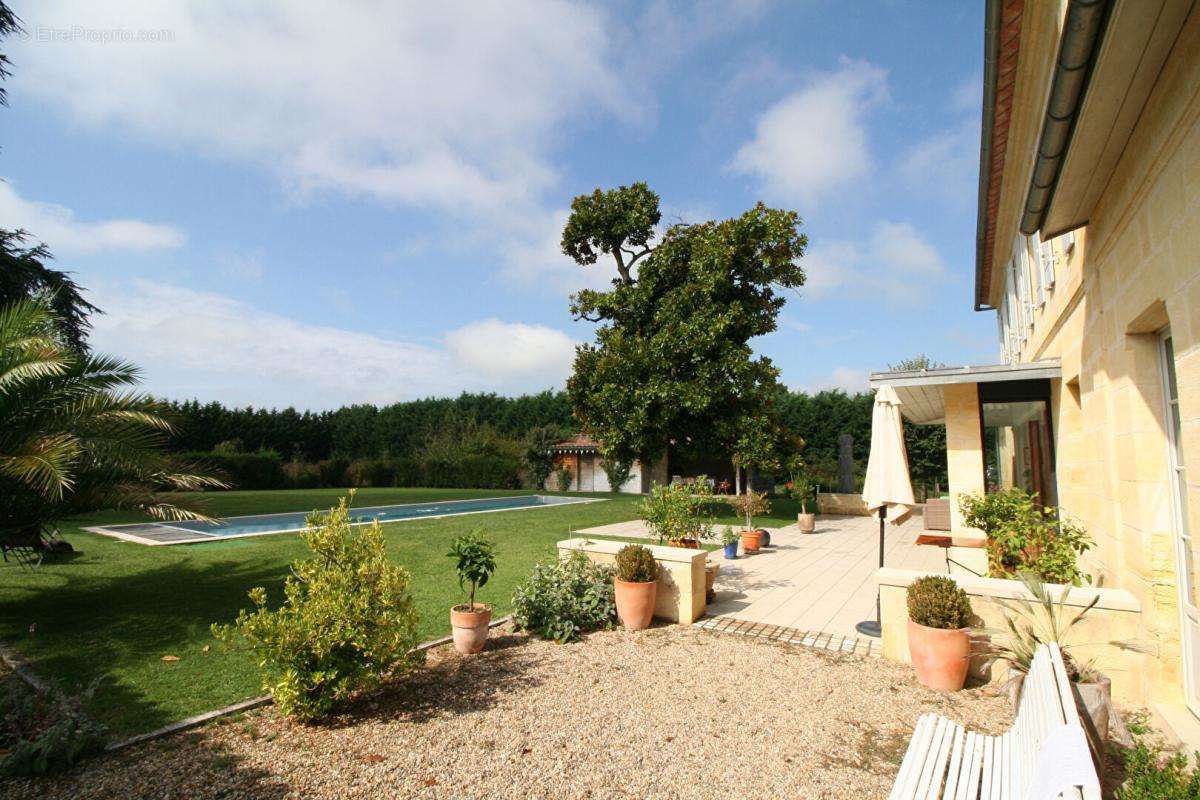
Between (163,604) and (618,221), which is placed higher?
(618,221)

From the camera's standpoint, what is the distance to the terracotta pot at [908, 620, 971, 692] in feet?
16.0

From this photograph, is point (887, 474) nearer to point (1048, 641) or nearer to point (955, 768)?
point (1048, 641)

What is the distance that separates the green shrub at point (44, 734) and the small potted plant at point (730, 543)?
9651 millimetres

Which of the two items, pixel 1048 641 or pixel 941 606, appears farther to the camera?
pixel 941 606

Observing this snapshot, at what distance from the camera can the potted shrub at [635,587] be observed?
263 inches

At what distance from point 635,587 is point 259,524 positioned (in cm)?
1560

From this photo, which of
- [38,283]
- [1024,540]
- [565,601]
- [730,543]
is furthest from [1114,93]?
[38,283]

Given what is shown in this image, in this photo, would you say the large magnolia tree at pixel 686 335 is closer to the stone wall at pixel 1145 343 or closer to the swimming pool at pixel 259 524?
the swimming pool at pixel 259 524

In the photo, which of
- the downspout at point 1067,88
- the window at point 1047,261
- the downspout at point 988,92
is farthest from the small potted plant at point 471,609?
the window at point 1047,261

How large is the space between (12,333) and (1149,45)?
33.6 feet

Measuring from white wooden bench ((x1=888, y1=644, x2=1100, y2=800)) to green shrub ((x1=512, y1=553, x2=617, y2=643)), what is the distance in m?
3.92

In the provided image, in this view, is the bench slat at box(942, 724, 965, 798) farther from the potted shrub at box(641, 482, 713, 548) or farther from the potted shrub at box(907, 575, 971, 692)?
the potted shrub at box(641, 482, 713, 548)

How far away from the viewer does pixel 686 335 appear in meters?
18.7

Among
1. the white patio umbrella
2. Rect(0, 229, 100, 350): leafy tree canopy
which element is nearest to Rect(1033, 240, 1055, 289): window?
the white patio umbrella
